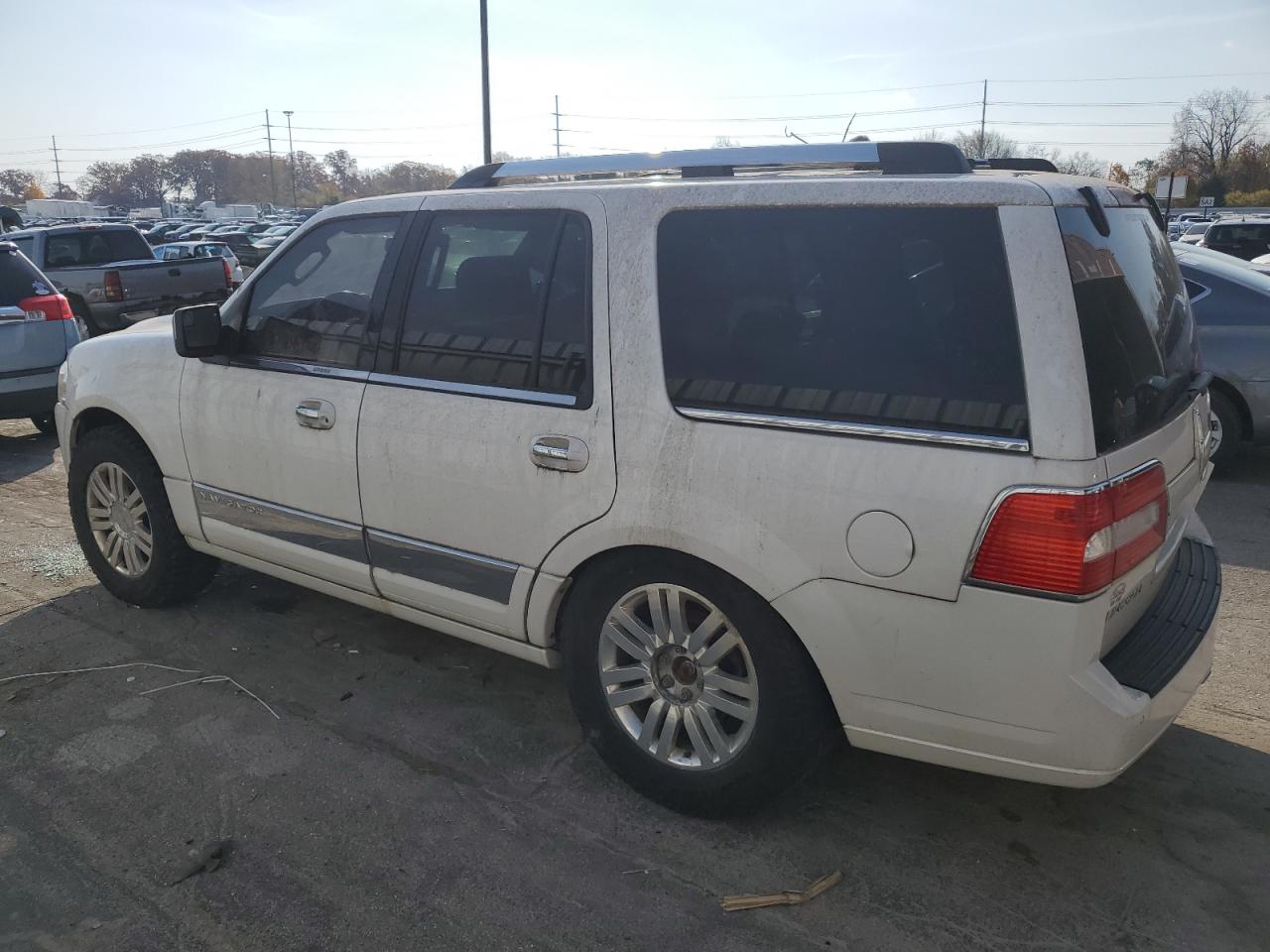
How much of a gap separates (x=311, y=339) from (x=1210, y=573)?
3.33 metres

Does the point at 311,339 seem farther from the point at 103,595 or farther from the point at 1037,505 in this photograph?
the point at 1037,505

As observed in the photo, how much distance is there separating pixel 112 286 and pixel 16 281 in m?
4.81

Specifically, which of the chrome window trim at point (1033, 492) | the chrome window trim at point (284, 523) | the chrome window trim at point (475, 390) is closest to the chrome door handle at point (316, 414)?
the chrome window trim at point (475, 390)

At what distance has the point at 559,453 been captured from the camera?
3.12 m

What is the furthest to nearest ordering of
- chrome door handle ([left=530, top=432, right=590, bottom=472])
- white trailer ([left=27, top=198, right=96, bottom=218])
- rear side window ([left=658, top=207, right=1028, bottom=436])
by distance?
white trailer ([left=27, top=198, right=96, bottom=218]), chrome door handle ([left=530, top=432, right=590, bottom=472]), rear side window ([left=658, top=207, right=1028, bottom=436])

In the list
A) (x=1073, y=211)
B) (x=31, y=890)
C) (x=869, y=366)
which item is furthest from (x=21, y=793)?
(x=1073, y=211)

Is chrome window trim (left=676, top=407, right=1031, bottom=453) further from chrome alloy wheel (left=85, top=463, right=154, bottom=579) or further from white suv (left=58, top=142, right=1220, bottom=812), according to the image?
chrome alloy wheel (left=85, top=463, right=154, bottom=579)

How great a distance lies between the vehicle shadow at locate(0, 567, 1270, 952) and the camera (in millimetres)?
2717

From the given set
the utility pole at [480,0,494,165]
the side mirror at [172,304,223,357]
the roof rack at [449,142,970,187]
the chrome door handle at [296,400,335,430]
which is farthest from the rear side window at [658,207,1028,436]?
the utility pole at [480,0,494,165]

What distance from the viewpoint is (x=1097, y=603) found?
8.00 feet

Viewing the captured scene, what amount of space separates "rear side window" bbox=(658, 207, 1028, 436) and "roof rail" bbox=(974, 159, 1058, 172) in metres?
0.94

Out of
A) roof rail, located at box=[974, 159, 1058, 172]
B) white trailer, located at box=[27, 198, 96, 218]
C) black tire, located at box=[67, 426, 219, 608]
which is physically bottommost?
black tire, located at box=[67, 426, 219, 608]

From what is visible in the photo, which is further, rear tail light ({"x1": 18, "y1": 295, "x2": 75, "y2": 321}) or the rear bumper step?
rear tail light ({"x1": 18, "y1": 295, "x2": 75, "y2": 321})

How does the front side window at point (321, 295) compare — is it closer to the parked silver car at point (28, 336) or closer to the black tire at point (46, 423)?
the parked silver car at point (28, 336)
